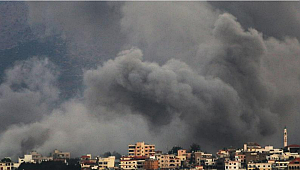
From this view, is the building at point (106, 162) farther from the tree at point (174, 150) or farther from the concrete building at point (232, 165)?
the concrete building at point (232, 165)

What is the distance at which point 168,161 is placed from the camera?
114625mm

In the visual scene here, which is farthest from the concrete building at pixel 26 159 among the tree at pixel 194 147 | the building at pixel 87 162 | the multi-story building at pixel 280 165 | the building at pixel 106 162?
the multi-story building at pixel 280 165

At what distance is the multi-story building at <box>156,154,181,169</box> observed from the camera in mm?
114031

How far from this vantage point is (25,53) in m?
163

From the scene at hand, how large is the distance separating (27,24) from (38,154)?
160 feet

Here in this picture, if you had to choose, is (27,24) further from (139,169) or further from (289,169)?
(289,169)

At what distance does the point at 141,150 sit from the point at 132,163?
8446 mm

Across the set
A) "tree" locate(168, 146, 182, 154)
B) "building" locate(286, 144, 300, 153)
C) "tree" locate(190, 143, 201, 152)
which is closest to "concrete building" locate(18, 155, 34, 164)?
"tree" locate(168, 146, 182, 154)

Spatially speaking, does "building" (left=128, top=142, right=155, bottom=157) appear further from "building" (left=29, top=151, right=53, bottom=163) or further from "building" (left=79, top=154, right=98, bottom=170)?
"building" (left=29, top=151, right=53, bottom=163)

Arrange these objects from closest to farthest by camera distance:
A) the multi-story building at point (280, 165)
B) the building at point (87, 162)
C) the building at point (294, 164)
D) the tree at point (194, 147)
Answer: the building at point (294, 164)
the multi-story building at point (280, 165)
the building at point (87, 162)
the tree at point (194, 147)

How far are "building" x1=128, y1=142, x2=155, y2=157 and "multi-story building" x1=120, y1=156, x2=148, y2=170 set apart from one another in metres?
6.58

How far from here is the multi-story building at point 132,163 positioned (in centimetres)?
11256

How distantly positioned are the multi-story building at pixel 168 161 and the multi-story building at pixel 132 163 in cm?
165

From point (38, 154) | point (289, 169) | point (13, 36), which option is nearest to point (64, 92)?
point (13, 36)
